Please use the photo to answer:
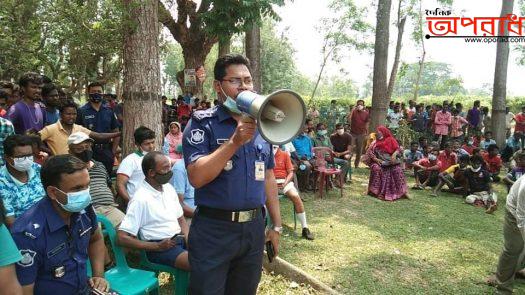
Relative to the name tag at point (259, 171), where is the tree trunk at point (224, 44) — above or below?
above

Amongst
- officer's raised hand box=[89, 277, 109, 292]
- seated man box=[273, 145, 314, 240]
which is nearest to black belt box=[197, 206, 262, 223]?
officer's raised hand box=[89, 277, 109, 292]

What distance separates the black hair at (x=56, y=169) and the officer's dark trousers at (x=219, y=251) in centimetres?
78

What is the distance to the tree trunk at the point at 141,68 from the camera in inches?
189

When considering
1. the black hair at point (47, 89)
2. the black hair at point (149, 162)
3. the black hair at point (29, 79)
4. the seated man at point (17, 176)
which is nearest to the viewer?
the seated man at point (17, 176)

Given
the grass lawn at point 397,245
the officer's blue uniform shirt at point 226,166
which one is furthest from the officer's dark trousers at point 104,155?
the officer's blue uniform shirt at point 226,166

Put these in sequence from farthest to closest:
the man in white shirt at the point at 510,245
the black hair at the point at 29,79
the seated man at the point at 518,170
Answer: the seated man at the point at 518,170, the black hair at the point at 29,79, the man in white shirt at the point at 510,245

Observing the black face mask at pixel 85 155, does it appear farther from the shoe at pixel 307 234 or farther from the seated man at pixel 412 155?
the seated man at pixel 412 155

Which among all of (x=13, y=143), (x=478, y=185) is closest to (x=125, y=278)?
(x=13, y=143)

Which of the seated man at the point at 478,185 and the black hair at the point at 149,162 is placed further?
the seated man at the point at 478,185

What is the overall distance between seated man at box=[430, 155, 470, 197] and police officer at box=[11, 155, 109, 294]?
791cm

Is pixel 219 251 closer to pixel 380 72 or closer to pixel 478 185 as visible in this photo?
pixel 478 185

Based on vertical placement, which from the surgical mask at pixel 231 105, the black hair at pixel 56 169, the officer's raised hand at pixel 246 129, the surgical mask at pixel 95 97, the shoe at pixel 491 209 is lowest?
→ the shoe at pixel 491 209

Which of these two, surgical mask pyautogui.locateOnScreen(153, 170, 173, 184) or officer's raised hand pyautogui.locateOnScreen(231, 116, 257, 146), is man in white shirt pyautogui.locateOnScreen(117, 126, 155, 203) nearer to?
surgical mask pyautogui.locateOnScreen(153, 170, 173, 184)

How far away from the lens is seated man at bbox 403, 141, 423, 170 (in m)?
10.1
